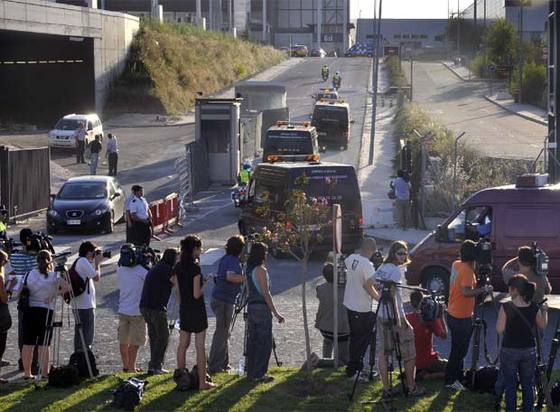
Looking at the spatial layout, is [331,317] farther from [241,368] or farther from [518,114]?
[518,114]

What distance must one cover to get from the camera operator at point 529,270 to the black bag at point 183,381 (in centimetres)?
353

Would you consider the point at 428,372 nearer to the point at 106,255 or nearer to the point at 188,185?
the point at 106,255

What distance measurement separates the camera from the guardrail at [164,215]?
26.7 metres

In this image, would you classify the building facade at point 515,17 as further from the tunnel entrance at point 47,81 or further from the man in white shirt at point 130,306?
the man in white shirt at point 130,306

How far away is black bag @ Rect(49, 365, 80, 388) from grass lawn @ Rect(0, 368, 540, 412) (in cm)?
9

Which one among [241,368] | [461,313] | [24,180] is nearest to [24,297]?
[241,368]

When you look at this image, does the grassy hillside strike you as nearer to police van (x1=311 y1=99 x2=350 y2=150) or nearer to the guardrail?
police van (x1=311 y1=99 x2=350 y2=150)

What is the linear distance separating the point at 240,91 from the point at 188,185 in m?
22.4

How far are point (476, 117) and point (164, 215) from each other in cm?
4150

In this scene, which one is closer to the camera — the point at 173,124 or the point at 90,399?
the point at 90,399

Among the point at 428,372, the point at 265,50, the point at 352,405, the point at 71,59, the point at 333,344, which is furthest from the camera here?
the point at 265,50

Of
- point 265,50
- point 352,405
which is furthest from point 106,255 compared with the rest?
point 265,50

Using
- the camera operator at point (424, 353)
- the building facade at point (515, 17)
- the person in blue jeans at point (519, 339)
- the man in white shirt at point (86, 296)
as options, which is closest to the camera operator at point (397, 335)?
the camera operator at point (424, 353)

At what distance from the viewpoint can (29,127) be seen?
57.3 m
